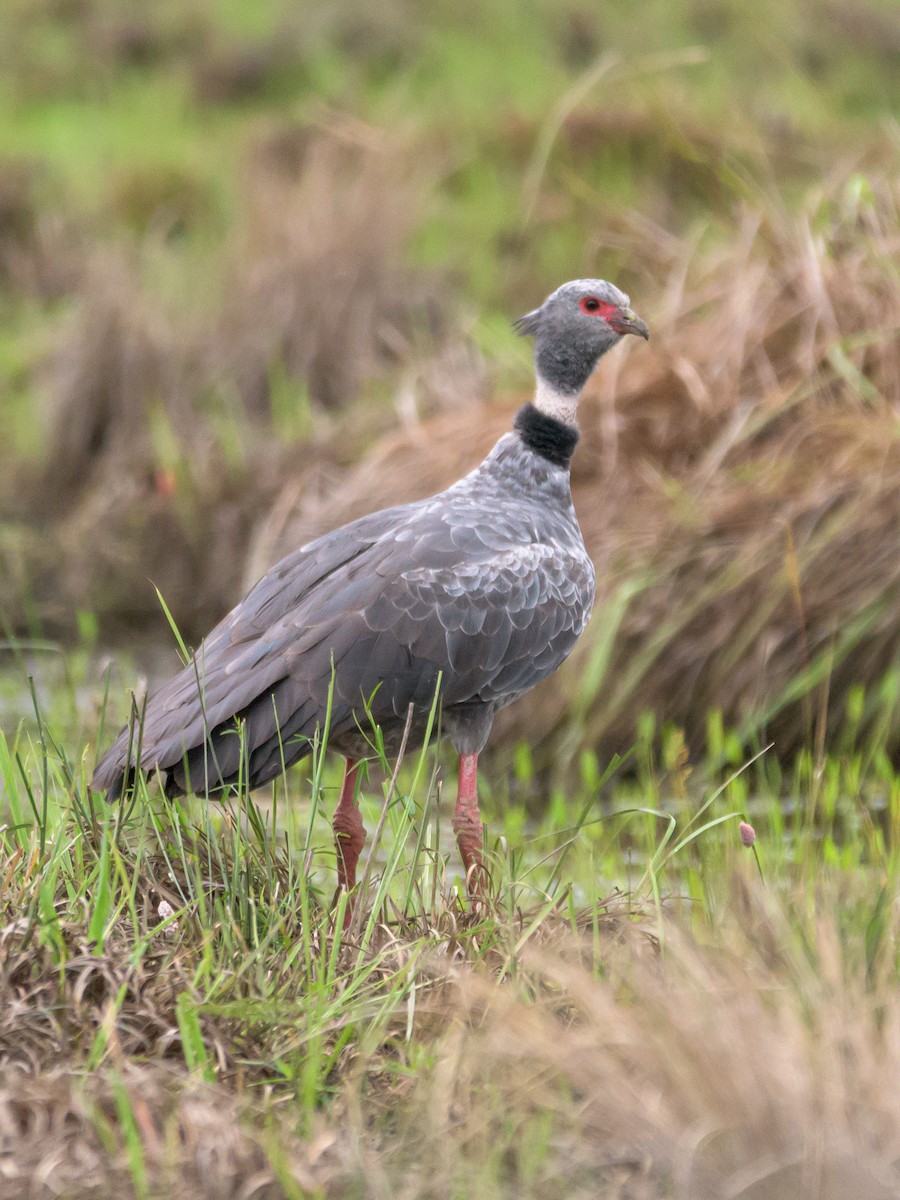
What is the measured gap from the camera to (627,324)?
3.57 meters

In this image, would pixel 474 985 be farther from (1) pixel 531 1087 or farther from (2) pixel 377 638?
(2) pixel 377 638

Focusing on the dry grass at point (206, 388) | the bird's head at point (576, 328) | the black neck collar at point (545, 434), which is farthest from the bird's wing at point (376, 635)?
the dry grass at point (206, 388)

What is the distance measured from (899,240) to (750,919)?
307cm

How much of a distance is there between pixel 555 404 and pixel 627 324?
0.23 m

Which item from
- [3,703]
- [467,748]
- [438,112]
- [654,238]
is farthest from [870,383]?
[438,112]

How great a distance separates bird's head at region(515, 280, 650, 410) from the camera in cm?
359

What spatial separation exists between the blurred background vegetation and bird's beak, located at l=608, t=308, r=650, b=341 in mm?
659

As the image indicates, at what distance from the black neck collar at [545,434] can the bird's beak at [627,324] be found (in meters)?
0.23

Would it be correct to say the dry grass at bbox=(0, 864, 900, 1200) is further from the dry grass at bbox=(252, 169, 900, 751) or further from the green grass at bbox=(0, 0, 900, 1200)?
the dry grass at bbox=(252, 169, 900, 751)

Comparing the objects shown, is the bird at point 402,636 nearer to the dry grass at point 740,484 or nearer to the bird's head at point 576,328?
the bird's head at point 576,328

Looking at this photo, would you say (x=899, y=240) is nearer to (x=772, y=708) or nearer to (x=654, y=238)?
(x=654, y=238)

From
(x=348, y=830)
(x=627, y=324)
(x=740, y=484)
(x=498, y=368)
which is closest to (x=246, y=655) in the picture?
(x=348, y=830)

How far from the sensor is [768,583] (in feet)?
15.2

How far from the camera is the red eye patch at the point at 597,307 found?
3598 mm
